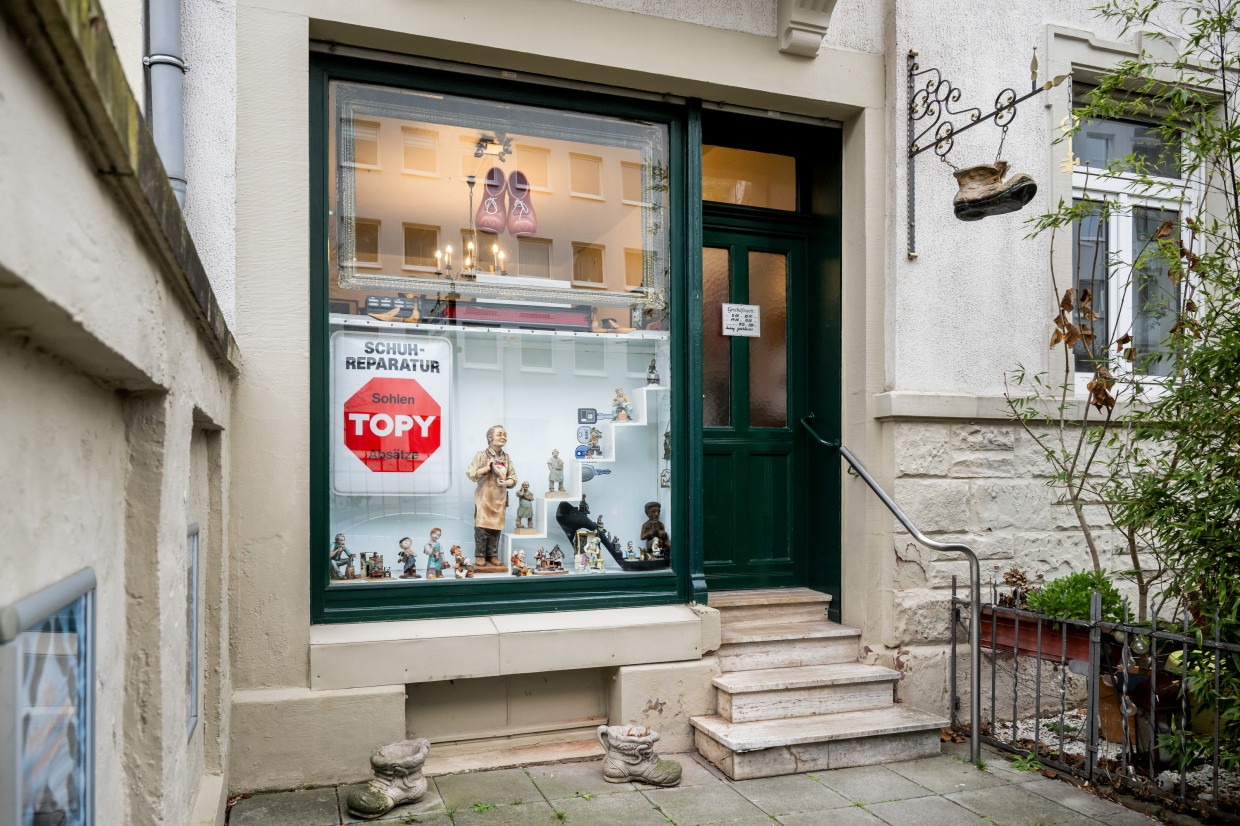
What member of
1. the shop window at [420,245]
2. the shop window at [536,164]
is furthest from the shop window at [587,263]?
the shop window at [420,245]

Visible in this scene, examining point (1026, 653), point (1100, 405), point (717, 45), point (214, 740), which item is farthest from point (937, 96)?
point (214, 740)

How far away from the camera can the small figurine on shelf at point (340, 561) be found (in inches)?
188

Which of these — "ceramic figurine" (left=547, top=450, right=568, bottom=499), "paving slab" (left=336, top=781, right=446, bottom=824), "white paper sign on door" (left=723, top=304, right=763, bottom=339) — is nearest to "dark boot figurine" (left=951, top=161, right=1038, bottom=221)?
"white paper sign on door" (left=723, top=304, right=763, bottom=339)

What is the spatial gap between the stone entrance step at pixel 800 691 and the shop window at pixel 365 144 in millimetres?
3501

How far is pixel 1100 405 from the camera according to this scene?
202 inches

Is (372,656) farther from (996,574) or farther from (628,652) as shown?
(996,574)

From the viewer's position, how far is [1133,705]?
4520 mm

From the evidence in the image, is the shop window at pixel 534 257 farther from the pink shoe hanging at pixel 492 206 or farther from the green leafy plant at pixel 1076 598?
the green leafy plant at pixel 1076 598

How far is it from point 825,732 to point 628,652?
113 centimetres

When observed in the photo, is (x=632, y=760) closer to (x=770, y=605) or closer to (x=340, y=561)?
(x=770, y=605)

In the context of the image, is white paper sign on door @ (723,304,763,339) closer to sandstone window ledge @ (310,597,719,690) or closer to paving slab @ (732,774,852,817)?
sandstone window ledge @ (310,597,719,690)

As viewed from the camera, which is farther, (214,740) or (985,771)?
(985,771)

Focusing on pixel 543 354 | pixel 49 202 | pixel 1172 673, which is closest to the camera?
pixel 49 202

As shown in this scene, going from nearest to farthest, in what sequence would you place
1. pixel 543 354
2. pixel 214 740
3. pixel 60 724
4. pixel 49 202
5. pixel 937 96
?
pixel 49 202 < pixel 60 724 < pixel 214 740 < pixel 543 354 < pixel 937 96
